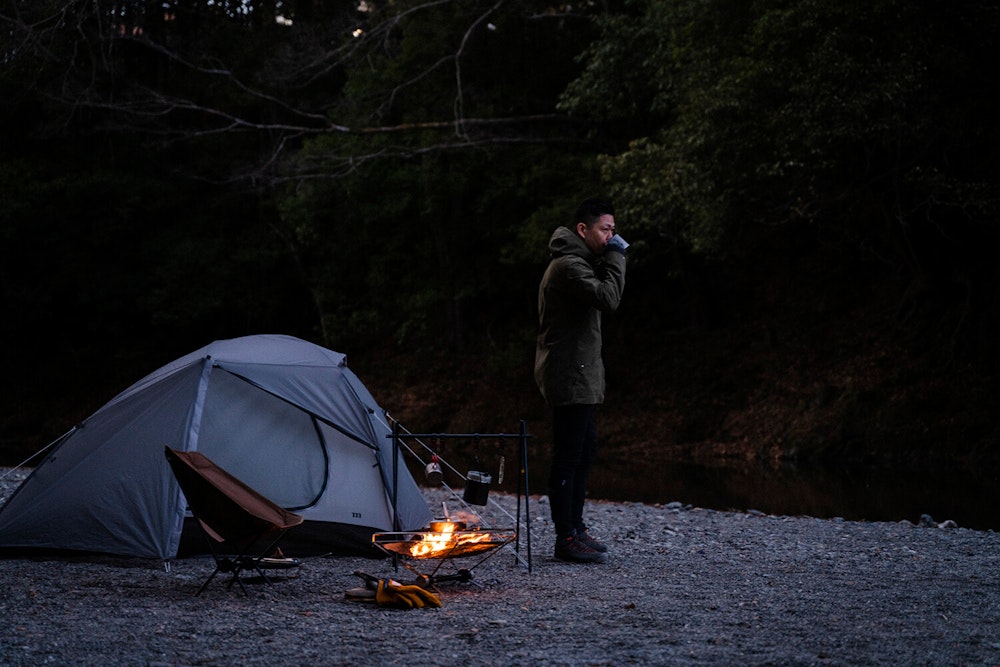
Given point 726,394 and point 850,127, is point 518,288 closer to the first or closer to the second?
point 726,394

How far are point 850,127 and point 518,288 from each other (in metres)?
12.4

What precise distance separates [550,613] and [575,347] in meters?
1.96

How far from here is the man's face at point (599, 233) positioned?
22.2 ft

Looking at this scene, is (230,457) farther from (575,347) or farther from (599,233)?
(599,233)

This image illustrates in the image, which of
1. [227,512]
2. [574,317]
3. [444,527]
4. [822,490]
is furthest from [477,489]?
[822,490]

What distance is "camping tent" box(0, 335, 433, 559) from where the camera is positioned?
22.6 feet

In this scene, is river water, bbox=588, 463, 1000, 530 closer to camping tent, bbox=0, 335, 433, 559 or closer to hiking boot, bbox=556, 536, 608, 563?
hiking boot, bbox=556, 536, 608, 563

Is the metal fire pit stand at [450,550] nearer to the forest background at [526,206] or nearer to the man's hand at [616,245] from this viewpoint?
the man's hand at [616,245]

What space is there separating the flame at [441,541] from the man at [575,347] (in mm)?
935

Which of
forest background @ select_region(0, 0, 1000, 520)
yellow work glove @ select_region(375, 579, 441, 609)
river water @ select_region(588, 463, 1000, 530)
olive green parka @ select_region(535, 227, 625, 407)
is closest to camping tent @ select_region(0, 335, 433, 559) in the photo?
olive green parka @ select_region(535, 227, 625, 407)

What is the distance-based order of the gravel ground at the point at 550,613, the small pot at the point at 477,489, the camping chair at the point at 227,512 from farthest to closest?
the small pot at the point at 477,489 < the camping chair at the point at 227,512 < the gravel ground at the point at 550,613

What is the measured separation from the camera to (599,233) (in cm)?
678

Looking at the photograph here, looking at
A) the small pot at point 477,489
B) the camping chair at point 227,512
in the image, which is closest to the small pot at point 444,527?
the small pot at point 477,489

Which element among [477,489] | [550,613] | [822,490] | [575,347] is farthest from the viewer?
[822,490]
